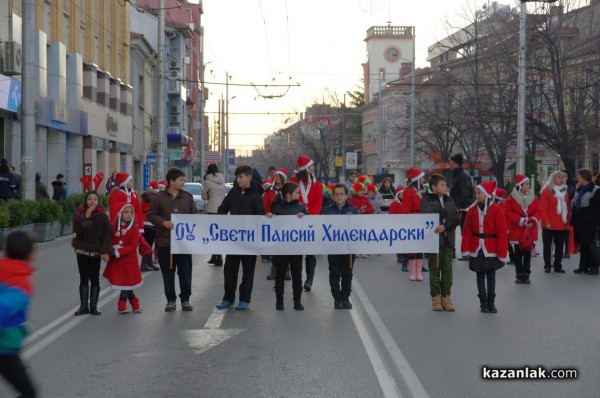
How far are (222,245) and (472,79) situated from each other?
129 ft

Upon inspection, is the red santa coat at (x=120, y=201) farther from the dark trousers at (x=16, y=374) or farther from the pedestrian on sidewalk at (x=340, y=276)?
the dark trousers at (x=16, y=374)

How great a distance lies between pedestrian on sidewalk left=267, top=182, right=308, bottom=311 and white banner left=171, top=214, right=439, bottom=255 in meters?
0.09

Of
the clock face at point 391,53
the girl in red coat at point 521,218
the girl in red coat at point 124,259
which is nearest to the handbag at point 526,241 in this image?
the girl in red coat at point 521,218

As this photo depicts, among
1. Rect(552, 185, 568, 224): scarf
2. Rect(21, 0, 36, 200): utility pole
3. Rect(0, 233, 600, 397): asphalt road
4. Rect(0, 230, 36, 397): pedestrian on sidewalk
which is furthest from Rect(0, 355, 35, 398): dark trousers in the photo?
Rect(21, 0, 36, 200): utility pole

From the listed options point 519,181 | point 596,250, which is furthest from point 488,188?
point 596,250

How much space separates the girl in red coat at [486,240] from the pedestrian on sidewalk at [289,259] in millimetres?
2109

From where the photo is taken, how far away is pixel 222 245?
12.5 m

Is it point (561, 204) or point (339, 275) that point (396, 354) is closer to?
point (339, 275)

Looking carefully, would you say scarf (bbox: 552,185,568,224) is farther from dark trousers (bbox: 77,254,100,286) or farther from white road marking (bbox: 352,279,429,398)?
dark trousers (bbox: 77,254,100,286)

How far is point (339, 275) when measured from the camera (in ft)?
40.6

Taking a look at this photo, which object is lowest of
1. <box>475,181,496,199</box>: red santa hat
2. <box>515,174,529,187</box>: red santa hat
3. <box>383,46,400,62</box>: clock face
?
<box>475,181,496,199</box>: red santa hat

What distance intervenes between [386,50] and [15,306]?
115 m

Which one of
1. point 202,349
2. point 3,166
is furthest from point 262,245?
point 3,166

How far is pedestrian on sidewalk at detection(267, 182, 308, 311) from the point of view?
1216 centimetres
